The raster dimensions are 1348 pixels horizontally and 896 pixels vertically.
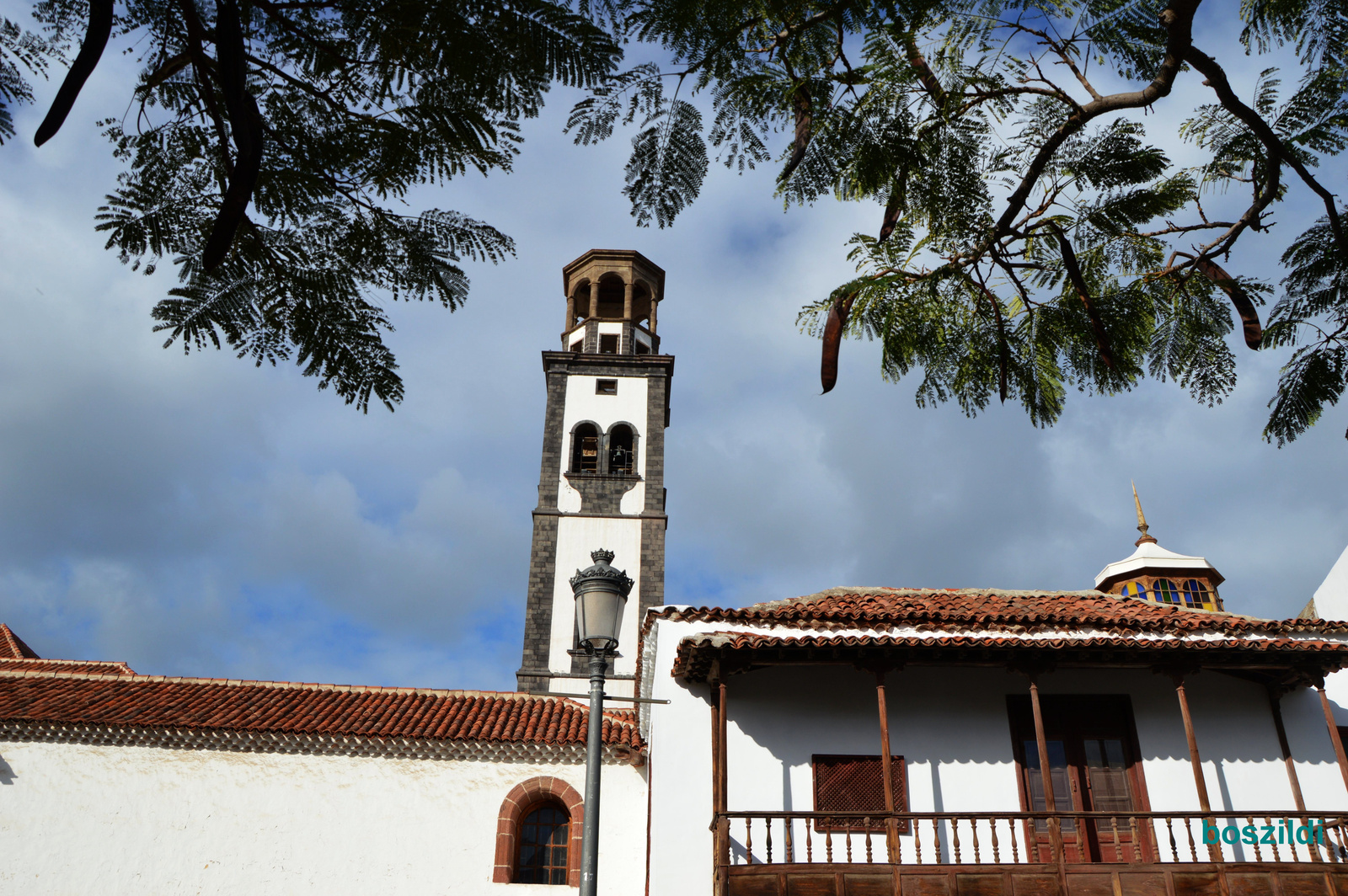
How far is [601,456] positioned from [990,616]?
17.1 m

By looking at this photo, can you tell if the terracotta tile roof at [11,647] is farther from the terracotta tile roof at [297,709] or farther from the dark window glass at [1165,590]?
the dark window glass at [1165,590]

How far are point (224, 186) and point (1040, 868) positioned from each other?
1003 cm

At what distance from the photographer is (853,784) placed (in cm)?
1129

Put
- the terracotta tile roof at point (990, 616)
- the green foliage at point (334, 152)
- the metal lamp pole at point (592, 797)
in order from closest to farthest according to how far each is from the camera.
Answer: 1. the green foliage at point (334, 152)
2. the metal lamp pole at point (592, 797)
3. the terracotta tile roof at point (990, 616)

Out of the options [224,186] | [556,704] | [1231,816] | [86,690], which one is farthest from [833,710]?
[86,690]

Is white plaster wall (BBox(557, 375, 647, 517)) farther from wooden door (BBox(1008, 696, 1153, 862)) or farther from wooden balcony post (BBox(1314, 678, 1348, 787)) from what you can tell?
wooden balcony post (BBox(1314, 678, 1348, 787))

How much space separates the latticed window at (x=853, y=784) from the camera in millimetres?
11133

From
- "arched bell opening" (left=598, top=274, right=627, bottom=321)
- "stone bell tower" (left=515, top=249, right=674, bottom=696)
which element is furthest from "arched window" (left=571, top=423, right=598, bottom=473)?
A: "arched bell opening" (left=598, top=274, right=627, bottom=321)

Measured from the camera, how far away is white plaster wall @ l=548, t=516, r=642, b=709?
23.6 metres

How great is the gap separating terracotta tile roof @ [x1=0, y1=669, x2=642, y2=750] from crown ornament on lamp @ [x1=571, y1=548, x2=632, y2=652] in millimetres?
7754

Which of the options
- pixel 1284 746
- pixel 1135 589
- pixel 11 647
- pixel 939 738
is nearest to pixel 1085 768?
pixel 939 738

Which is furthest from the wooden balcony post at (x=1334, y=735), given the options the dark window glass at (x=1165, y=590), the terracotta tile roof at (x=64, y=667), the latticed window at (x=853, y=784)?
the terracotta tile roof at (x=64, y=667)

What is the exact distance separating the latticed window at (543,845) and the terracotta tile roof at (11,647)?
12.3m

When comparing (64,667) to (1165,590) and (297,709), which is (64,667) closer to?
(297,709)
